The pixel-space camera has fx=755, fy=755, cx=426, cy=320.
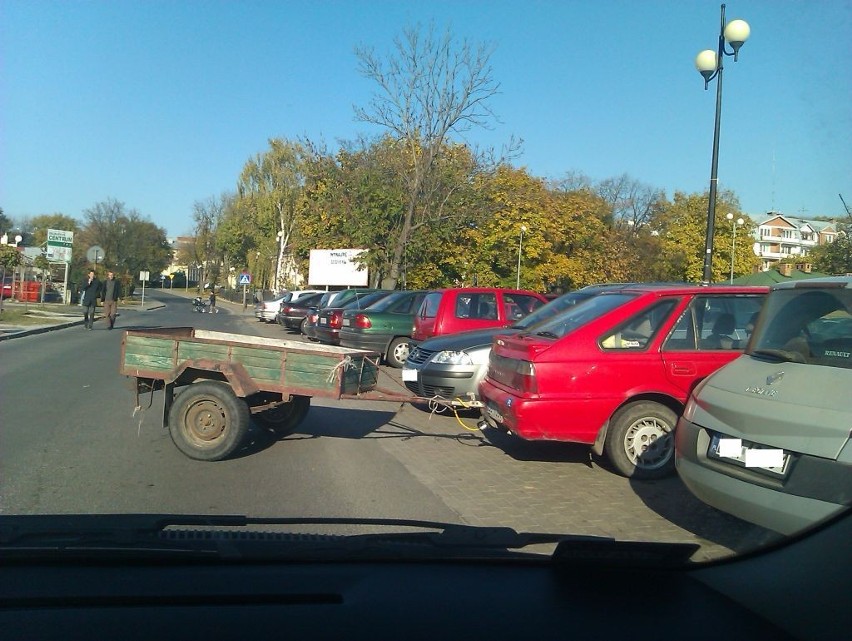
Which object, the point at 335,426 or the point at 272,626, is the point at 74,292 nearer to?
the point at 335,426

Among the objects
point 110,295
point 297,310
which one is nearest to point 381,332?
point 297,310

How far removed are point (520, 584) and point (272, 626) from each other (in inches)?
42.9

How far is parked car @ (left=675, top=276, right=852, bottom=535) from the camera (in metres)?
3.82

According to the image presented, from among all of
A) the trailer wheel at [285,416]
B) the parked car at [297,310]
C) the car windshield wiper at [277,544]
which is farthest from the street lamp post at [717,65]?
the parked car at [297,310]

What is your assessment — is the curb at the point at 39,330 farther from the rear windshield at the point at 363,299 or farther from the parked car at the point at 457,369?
the parked car at the point at 457,369

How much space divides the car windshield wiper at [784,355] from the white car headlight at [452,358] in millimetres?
5516

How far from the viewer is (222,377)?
A: 768 cm

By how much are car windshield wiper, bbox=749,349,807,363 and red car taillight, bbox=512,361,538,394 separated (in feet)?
7.73

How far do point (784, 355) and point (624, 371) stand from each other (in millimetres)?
2460

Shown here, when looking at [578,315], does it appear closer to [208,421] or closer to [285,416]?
[285,416]

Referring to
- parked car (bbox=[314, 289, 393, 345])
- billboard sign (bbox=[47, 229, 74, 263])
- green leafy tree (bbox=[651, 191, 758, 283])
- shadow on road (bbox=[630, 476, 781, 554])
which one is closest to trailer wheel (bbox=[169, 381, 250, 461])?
shadow on road (bbox=[630, 476, 781, 554])

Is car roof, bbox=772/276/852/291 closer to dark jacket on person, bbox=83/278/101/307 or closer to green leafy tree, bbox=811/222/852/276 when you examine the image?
green leafy tree, bbox=811/222/852/276

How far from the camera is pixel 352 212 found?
34.0 metres

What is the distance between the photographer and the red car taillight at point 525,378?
6.92 m
